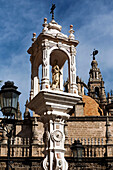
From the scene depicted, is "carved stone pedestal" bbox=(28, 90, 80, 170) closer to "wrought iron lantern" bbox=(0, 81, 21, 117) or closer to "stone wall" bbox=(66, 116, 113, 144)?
"wrought iron lantern" bbox=(0, 81, 21, 117)

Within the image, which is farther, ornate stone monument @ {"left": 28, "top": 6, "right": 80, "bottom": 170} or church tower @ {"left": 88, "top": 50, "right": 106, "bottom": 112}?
church tower @ {"left": 88, "top": 50, "right": 106, "bottom": 112}

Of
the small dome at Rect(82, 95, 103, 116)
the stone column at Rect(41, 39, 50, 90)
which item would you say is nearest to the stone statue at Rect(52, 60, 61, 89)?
the stone column at Rect(41, 39, 50, 90)

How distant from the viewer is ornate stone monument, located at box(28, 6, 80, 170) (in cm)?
805

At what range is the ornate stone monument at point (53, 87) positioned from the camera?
8055mm

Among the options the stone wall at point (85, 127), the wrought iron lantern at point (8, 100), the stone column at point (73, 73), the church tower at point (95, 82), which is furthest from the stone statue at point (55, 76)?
the church tower at point (95, 82)

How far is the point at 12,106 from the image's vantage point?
7.86 m

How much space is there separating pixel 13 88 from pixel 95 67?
154 feet

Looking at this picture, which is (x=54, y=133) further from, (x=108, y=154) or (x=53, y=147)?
(x=108, y=154)

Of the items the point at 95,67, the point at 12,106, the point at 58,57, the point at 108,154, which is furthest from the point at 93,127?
the point at 95,67

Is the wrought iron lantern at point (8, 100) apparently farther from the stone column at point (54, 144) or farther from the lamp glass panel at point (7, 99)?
the stone column at point (54, 144)

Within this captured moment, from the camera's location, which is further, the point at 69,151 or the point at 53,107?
the point at 69,151

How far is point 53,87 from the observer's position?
9.12 meters

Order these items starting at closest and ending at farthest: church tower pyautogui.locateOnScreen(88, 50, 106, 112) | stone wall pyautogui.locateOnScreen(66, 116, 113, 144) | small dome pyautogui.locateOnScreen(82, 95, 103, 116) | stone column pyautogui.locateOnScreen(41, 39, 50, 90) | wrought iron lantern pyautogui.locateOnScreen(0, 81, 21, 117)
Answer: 1. wrought iron lantern pyautogui.locateOnScreen(0, 81, 21, 117)
2. stone column pyautogui.locateOnScreen(41, 39, 50, 90)
3. stone wall pyautogui.locateOnScreen(66, 116, 113, 144)
4. small dome pyautogui.locateOnScreen(82, 95, 103, 116)
5. church tower pyautogui.locateOnScreen(88, 50, 106, 112)

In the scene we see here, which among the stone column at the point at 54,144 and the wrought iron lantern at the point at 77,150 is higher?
the stone column at the point at 54,144
